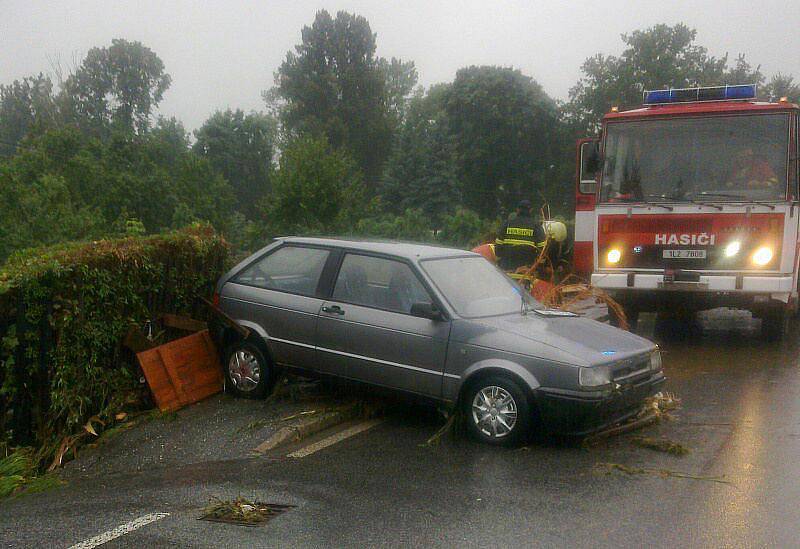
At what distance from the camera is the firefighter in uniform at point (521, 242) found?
12.6m

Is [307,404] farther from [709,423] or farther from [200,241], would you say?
[709,423]

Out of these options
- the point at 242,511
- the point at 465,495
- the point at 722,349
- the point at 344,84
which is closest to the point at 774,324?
the point at 722,349

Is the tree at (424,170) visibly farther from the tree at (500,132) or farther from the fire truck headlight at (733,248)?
the fire truck headlight at (733,248)

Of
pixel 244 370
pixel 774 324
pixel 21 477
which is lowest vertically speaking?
pixel 21 477

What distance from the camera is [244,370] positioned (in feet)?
27.5

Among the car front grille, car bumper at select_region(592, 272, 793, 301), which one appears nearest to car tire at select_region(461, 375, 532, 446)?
the car front grille

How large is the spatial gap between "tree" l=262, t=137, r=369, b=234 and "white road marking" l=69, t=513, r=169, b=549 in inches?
825

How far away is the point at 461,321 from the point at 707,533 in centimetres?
273

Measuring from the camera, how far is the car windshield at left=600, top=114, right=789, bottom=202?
11109mm

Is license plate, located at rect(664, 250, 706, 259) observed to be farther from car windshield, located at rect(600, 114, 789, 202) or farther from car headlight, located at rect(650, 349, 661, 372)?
car headlight, located at rect(650, 349, 661, 372)

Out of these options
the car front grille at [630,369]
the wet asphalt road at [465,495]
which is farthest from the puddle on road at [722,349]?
the car front grille at [630,369]

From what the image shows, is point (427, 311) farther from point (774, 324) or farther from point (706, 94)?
point (706, 94)

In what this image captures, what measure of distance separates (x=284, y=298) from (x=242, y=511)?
10.0 ft

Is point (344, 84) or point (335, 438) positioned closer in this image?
point (335, 438)
